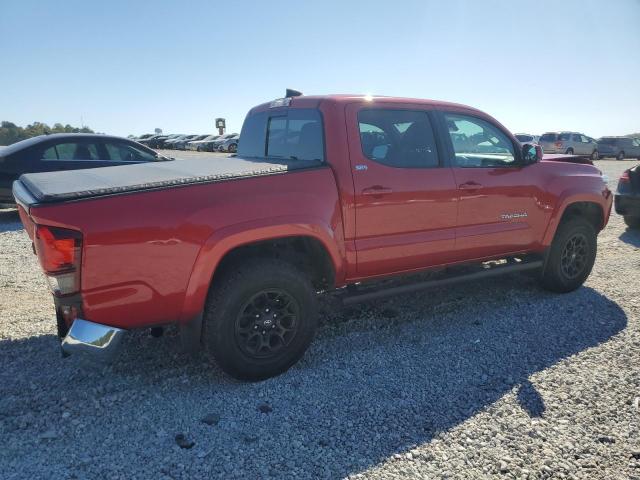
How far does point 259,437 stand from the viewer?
8.34 ft

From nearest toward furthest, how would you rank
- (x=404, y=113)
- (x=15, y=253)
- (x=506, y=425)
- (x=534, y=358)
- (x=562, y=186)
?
(x=506, y=425) < (x=534, y=358) < (x=404, y=113) < (x=562, y=186) < (x=15, y=253)

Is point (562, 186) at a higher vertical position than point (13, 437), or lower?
higher

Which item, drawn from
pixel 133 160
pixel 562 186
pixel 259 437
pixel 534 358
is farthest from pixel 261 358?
pixel 133 160

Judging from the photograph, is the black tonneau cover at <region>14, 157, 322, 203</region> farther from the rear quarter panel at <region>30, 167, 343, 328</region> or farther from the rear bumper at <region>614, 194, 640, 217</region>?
the rear bumper at <region>614, 194, 640, 217</region>

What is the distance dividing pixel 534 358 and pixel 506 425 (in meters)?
0.95

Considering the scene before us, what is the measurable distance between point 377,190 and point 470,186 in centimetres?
102

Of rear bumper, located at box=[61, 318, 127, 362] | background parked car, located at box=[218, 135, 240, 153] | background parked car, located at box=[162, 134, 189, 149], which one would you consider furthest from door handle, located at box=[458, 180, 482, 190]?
background parked car, located at box=[162, 134, 189, 149]

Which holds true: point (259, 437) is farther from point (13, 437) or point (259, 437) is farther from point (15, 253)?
point (15, 253)

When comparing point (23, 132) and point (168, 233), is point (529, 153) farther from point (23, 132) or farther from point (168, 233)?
point (23, 132)

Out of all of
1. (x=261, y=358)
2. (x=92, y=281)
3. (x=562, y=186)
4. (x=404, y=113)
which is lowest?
(x=261, y=358)

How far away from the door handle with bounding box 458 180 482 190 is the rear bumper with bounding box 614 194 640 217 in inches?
207

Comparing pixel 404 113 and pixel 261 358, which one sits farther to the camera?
pixel 404 113

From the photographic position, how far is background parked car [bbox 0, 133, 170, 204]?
7574mm

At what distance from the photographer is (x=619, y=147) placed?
1134 inches
